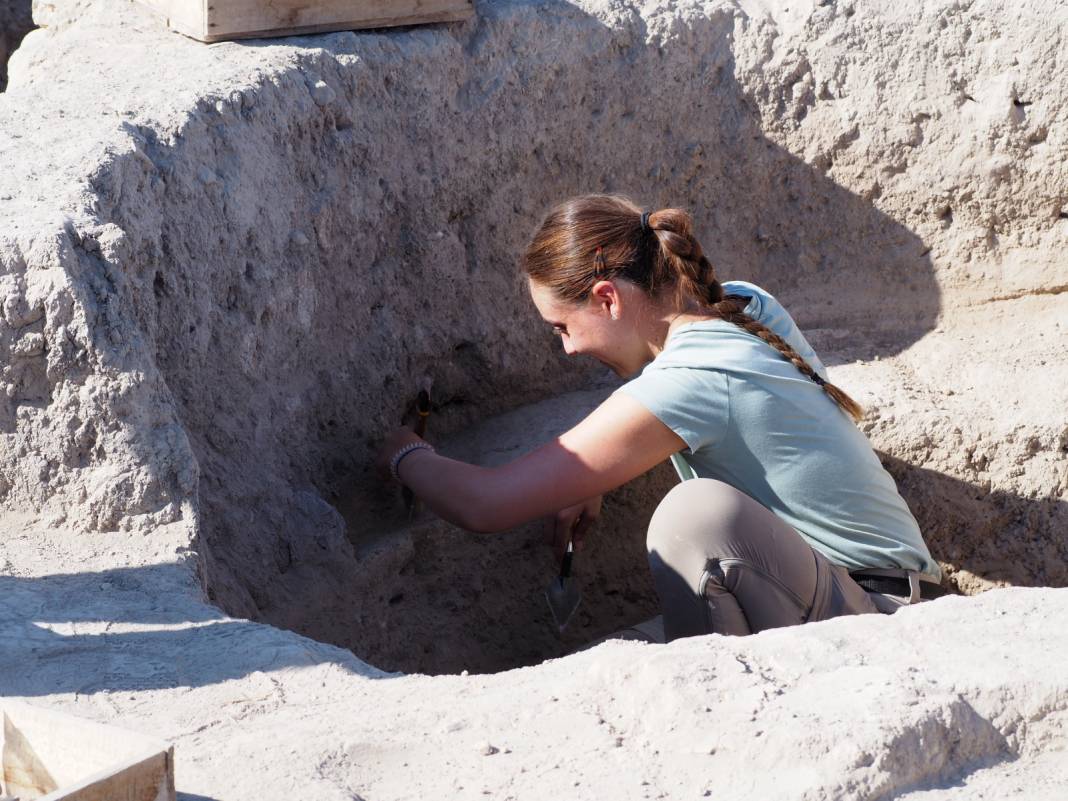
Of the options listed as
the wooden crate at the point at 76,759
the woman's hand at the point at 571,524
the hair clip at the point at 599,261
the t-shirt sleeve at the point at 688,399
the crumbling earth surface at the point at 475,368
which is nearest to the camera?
the wooden crate at the point at 76,759

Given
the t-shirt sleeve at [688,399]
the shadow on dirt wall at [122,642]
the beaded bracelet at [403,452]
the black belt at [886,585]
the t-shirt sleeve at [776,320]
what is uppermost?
the t-shirt sleeve at [776,320]

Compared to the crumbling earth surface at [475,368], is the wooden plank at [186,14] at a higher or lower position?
higher

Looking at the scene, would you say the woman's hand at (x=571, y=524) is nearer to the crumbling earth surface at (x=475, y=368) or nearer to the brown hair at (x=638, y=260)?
the crumbling earth surface at (x=475, y=368)

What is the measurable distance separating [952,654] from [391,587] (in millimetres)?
1680

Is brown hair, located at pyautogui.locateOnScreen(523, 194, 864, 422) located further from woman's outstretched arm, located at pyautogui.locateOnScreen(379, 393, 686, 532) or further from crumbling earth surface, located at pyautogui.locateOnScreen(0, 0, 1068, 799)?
crumbling earth surface, located at pyautogui.locateOnScreen(0, 0, 1068, 799)

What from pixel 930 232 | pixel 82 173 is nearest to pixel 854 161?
pixel 930 232

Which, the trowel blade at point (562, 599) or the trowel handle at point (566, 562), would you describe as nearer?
the trowel handle at point (566, 562)

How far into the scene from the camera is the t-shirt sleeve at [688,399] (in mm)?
2498

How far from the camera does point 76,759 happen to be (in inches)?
63.2

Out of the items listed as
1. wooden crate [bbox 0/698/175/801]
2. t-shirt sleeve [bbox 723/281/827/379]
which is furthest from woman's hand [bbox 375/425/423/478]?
wooden crate [bbox 0/698/175/801]

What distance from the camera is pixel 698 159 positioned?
4.02 m

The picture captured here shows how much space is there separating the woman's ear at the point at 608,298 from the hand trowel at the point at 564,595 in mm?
754

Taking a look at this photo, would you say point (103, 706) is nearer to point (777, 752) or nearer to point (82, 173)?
point (777, 752)

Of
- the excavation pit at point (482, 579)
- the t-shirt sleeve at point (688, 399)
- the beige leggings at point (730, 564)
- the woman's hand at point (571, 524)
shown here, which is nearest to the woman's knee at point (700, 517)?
the beige leggings at point (730, 564)
